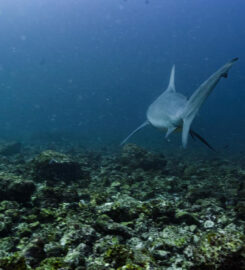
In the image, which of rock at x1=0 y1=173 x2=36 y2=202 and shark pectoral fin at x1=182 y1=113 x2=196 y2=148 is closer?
rock at x1=0 y1=173 x2=36 y2=202

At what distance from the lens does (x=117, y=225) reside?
110 inches

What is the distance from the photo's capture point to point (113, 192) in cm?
486

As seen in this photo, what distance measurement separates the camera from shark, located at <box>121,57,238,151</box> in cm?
343

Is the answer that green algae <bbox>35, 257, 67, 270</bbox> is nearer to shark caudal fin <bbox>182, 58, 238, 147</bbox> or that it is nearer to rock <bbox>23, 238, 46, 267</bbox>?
rock <bbox>23, 238, 46, 267</bbox>

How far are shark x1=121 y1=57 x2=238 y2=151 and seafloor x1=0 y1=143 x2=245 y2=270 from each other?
123 cm

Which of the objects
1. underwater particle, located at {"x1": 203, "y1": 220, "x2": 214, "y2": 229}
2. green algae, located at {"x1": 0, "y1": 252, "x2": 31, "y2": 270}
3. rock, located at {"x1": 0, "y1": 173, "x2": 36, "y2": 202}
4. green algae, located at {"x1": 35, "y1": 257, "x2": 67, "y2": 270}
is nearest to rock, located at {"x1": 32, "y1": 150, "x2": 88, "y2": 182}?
rock, located at {"x1": 0, "y1": 173, "x2": 36, "y2": 202}

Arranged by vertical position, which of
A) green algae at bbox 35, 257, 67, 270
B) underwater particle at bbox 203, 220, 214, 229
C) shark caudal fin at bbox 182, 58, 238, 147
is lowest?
underwater particle at bbox 203, 220, 214, 229

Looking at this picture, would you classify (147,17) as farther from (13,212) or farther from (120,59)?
(13,212)

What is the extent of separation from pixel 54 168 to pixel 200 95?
403cm

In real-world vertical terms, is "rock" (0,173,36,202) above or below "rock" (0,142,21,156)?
above

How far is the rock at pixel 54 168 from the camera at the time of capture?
228 inches

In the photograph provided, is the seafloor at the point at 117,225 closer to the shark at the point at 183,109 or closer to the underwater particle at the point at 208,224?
the underwater particle at the point at 208,224

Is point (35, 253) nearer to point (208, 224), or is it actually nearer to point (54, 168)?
point (208, 224)

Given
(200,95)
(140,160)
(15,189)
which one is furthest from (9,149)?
(200,95)
